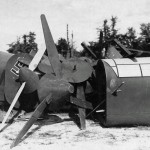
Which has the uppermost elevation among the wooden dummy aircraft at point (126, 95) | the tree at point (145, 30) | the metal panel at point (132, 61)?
the tree at point (145, 30)

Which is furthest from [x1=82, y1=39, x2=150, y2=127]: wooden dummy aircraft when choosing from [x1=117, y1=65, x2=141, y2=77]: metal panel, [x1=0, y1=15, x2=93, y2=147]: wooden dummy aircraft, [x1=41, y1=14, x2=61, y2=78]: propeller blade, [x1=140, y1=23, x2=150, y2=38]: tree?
[x1=140, y1=23, x2=150, y2=38]: tree

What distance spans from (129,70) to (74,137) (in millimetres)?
2560

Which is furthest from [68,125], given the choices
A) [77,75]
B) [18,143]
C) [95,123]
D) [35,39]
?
[35,39]

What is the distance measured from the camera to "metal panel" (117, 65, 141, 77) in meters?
8.42

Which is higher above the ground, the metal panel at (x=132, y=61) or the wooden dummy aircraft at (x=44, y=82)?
the metal panel at (x=132, y=61)

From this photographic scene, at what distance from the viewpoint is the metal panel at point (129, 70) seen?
8.42 meters

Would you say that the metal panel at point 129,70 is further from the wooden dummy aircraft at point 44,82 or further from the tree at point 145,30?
the tree at point 145,30

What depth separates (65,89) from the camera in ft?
28.2

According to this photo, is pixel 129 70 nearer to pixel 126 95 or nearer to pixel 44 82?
pixel 126 95

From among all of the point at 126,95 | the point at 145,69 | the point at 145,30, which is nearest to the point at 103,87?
the point at 126,95

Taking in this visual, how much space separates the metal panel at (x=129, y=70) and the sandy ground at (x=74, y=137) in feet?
5.06

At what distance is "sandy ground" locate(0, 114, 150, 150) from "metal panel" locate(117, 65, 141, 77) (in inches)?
60.7

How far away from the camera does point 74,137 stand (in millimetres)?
7480

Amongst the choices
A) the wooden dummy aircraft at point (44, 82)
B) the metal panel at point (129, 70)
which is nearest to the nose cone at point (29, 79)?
the wooden dummy aircraft at point (44, 82)
